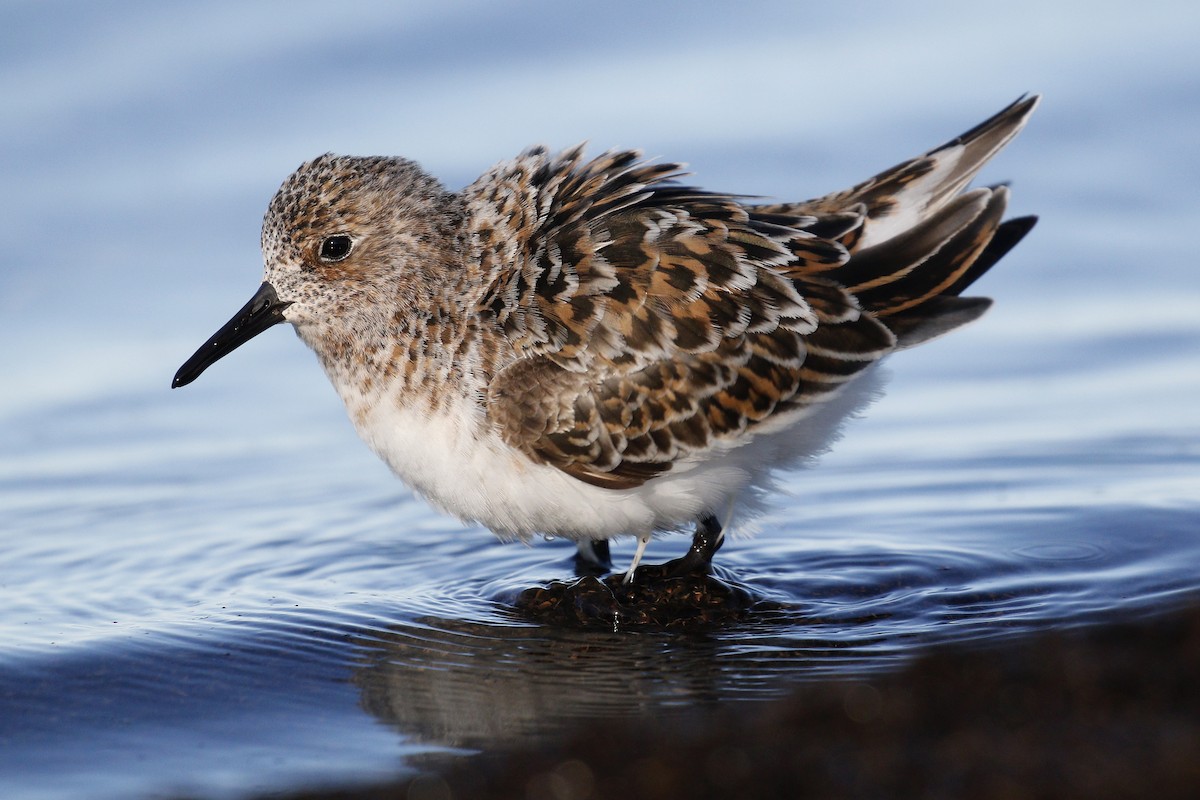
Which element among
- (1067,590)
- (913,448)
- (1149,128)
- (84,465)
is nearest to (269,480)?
(84,465)

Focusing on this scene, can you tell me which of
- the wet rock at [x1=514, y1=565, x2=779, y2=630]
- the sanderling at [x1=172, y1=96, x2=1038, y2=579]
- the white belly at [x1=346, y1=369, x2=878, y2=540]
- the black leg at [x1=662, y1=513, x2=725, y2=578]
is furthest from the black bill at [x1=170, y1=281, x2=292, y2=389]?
the black leg at [x1=662, y1=513, x2=725, y2=578]

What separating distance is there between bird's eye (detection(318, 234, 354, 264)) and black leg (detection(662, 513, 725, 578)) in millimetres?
2249

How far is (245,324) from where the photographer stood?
775cm

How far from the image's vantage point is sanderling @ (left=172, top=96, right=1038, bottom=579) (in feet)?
23.4

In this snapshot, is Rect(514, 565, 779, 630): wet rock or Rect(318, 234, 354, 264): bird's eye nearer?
Rect(514, 565, 779, 630): wet rock

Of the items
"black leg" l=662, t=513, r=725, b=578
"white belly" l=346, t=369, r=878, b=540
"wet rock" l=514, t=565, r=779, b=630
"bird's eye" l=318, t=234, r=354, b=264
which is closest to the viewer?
"white belly" l=346, t=369, r=878, b=540

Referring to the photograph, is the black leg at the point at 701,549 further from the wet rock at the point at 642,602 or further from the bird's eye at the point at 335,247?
the bird's eye at the point at 335,247

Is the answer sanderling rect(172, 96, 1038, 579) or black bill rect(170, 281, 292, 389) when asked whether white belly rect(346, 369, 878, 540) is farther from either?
black bill rect(170, 281, 292, 389)

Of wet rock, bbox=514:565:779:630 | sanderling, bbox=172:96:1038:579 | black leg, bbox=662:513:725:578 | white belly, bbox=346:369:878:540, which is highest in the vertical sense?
sanderling, bbox=172:96:1038:579

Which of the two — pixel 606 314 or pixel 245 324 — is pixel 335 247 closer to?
pixel 245 324

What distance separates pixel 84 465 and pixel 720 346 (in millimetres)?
4767

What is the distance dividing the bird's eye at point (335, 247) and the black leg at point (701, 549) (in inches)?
88.6

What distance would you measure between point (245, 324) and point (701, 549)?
8.44 feet

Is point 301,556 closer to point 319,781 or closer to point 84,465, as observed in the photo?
point 84,465
